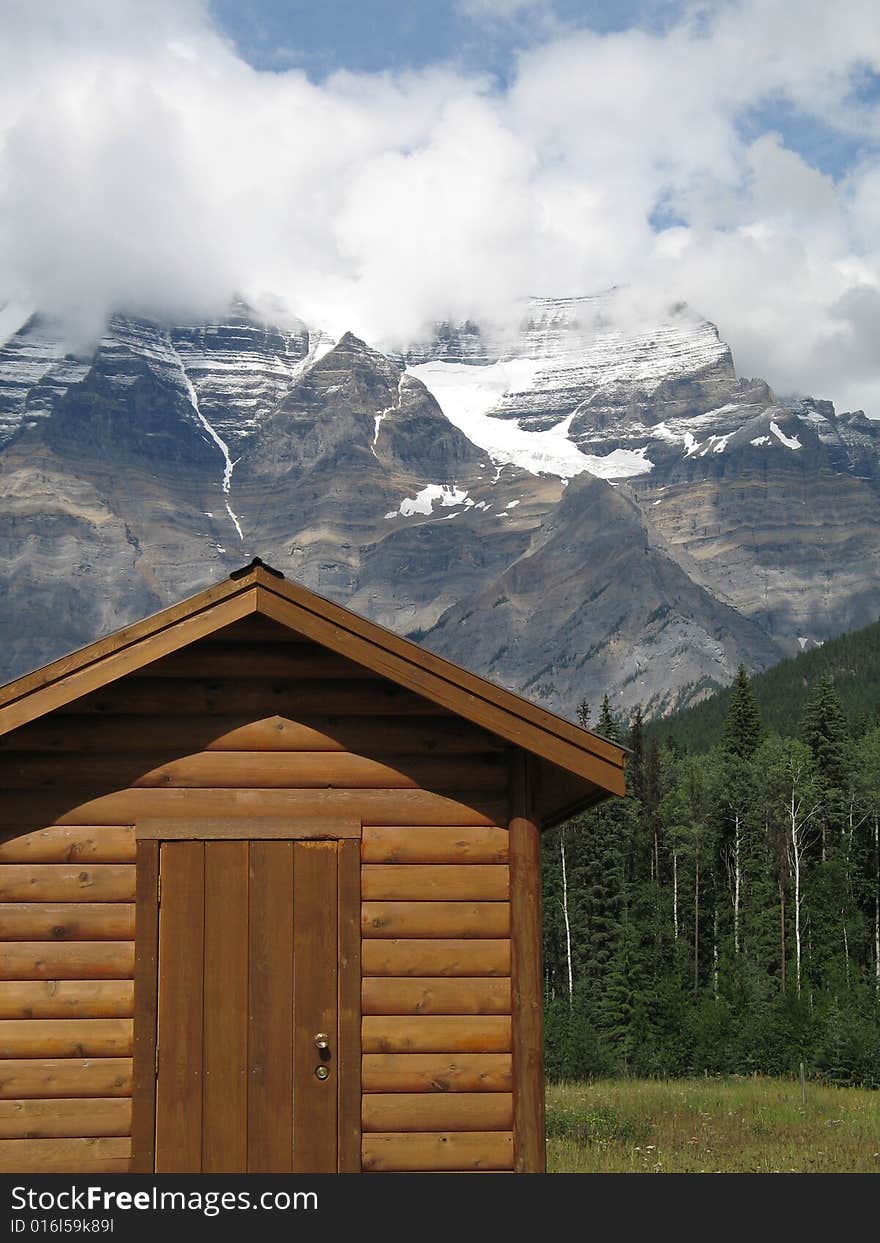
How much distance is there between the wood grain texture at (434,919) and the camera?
31.8ft

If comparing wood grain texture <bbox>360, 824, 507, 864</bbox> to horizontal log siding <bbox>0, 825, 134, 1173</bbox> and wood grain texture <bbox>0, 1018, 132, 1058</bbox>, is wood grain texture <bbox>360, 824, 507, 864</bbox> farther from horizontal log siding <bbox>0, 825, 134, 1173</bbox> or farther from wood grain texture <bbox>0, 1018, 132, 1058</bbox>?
wood grain texture <bbox>0, 1018, 132, 1058</bbox>

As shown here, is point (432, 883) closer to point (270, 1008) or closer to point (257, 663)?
point (270, 1008)

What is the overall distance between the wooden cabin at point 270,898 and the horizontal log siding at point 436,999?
0.05ft

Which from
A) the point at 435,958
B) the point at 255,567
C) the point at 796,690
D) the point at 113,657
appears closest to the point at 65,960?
the point at 113,657

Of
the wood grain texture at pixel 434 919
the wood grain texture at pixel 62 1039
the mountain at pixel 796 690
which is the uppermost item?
the mountain at pixel 796 690

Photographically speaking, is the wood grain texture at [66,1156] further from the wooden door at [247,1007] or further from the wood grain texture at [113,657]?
the wood grain texture at [113,657]

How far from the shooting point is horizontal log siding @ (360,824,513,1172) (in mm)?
9445

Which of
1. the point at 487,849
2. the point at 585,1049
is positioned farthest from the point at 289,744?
the point at 585,1049

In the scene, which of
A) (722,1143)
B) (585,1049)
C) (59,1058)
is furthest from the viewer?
(585,1049)

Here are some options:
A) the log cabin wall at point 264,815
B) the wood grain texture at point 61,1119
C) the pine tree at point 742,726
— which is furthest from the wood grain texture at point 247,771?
the pine tree at point 742,726

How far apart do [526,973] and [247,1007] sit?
6.02ft

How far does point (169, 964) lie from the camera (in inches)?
374
